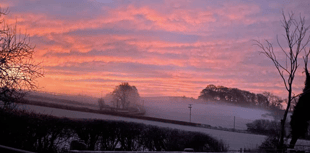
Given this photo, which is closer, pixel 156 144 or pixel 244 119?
pixel 156 144

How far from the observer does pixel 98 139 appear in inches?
682

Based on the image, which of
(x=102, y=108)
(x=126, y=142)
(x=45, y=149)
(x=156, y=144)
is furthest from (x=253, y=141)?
(x=45, y=149)

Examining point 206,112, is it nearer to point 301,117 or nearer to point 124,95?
point 124,95

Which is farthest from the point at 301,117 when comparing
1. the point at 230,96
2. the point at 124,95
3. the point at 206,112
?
the point at 230,96

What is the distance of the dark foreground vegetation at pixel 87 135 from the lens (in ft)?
40.6

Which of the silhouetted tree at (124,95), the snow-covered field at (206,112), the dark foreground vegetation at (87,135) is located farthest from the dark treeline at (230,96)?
the dark foreground vegetation at (87,135)

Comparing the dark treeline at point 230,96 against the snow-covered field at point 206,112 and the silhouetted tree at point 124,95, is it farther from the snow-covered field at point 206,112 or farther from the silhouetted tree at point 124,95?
the silhouetted tree at point 124,95

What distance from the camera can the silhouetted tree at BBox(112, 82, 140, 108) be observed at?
161 feet

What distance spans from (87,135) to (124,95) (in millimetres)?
34765

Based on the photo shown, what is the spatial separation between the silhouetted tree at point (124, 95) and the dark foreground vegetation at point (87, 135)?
2579 centimetres

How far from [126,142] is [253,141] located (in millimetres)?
27366

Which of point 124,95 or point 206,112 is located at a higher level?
point 124,95

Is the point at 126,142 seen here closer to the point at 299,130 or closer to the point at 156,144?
the point at 156,144

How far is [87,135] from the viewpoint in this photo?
16766mm
